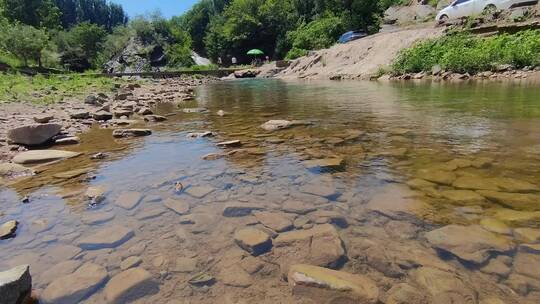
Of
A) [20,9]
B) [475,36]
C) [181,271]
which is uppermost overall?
[20,9]

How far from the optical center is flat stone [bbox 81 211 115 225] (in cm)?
356

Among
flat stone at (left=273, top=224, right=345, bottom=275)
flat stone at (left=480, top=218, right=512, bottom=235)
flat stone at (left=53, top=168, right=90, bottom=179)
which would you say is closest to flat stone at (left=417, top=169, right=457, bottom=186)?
flat stone at (left=480, top=218, right=512, bottom=235)

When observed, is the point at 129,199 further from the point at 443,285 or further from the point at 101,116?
the point at 101,116

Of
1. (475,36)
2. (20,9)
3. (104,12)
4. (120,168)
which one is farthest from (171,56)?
(104,12)

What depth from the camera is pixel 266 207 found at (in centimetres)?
370

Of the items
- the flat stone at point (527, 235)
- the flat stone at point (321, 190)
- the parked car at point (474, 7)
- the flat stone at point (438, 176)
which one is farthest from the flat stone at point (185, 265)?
the parked car at point (474, 7)

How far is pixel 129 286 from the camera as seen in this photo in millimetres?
2488

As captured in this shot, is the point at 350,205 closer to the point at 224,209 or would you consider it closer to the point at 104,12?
the point at 224,209

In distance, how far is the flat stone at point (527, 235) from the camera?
2767 millimetres

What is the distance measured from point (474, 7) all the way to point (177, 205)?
26801mm

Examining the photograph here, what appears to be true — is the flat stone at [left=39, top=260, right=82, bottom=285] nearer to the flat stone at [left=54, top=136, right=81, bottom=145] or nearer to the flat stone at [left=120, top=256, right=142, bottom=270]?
the flat stone at [left=120, top=256, right=142, bottom=270]

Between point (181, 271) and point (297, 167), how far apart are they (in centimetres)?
266

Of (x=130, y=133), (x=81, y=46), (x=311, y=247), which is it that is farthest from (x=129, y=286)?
(x=81, y=46)

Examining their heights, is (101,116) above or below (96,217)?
above
